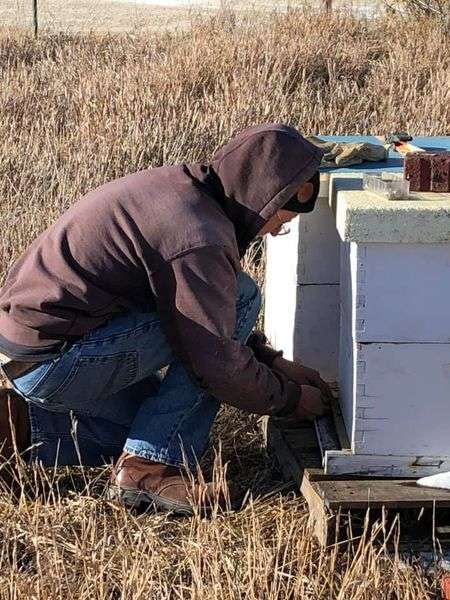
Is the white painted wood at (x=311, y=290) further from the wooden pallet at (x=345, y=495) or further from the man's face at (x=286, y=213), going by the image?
the wooden pallet at (x=345, y=495)

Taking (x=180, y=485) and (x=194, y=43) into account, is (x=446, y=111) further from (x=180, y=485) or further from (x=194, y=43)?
(x=180, y=485)

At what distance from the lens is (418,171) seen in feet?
9.97

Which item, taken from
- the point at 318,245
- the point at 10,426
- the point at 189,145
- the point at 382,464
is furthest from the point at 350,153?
the point at 189,145

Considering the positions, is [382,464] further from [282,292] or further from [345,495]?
[282,292]

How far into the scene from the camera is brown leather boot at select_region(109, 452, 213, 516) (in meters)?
3.24

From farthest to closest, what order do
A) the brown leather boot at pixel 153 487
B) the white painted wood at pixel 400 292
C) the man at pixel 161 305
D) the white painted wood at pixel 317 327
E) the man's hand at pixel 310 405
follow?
the white painted wood at pixel 317 327, the man's hand at pixel 310 405, the brown leather boot at pixel 153 487, the man at pixel 161 305, the white painted wood at pixel 400 292

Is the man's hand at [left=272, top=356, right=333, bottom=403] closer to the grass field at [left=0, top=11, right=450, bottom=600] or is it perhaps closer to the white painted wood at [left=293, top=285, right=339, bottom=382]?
the white painted wood at [left=293, top=285, right=339, bottom=382]

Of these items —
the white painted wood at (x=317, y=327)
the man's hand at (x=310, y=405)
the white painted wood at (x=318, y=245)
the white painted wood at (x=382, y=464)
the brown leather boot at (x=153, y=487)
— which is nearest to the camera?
the white painted wood at (x=382, y=464)

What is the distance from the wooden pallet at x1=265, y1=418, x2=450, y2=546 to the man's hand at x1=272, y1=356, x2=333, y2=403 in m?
0.28

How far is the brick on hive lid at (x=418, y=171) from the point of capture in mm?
3023

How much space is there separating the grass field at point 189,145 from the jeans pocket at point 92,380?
252mm

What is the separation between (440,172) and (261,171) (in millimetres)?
549

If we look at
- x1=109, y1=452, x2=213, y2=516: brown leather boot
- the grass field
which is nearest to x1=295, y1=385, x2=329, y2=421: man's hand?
the grass field

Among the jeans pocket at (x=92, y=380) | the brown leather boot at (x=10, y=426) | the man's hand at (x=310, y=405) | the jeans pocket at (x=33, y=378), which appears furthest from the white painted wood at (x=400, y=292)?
the brown leather boot at (x=10, y=426)
